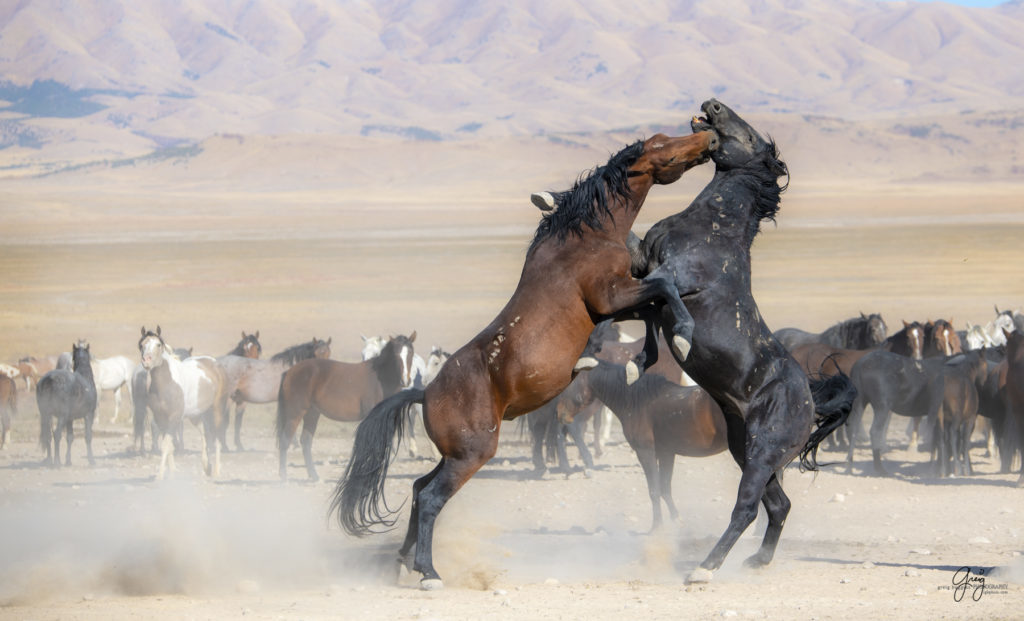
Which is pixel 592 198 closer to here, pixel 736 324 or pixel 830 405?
pixel 736 324

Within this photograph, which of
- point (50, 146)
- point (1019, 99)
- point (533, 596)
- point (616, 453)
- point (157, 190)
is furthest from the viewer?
point (1019, 99)

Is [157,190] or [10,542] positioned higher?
[157,190]

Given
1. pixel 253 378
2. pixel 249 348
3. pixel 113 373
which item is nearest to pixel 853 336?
pixel 253 378

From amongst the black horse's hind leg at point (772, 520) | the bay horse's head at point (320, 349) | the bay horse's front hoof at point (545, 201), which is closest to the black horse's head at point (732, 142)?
the bay horse's front hoof at point (545, 201)

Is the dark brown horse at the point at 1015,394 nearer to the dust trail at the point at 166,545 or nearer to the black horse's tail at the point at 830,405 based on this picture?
the black horse's tail at the point at 830,405

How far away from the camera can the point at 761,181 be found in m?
7.50

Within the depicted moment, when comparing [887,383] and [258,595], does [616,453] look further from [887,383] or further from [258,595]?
[258,595]

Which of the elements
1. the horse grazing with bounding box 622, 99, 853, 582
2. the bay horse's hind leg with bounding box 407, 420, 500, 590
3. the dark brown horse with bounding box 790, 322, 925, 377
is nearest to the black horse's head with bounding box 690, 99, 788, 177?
the horse grazing with bounding box 622, 99, 853, 582

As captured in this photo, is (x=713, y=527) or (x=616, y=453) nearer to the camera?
(x=713, y=527)

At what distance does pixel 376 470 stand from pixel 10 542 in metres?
3.17

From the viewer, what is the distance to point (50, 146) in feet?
516

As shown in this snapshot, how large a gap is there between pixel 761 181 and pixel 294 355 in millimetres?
9898

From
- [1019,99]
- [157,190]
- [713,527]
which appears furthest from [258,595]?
[1019,99]

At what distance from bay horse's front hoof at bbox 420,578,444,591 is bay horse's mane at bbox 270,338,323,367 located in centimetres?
908
